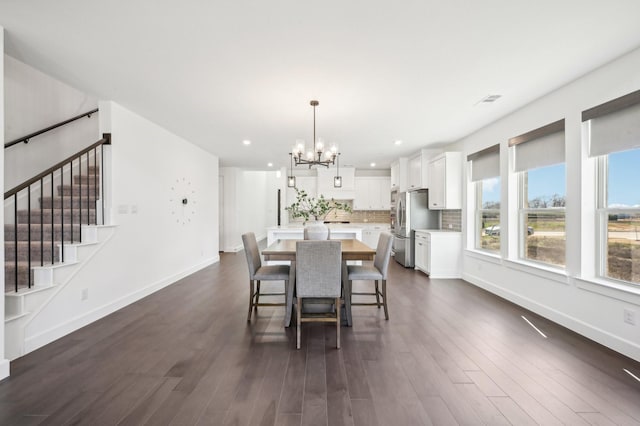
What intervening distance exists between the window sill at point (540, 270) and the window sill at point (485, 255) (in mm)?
199

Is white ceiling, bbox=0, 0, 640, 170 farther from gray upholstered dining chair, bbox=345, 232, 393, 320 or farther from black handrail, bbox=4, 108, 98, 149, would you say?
gray upholstered dining chair, bbox=345, 232, 393, 320

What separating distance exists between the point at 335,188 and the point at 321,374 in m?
6.45

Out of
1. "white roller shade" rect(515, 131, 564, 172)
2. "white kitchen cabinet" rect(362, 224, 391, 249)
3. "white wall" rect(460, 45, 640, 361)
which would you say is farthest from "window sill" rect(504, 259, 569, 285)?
"white kitchen cabinet" rect(362, 224, 391, 249)

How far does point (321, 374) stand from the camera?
2227 millimetres

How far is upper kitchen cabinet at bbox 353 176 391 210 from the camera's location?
8469mm

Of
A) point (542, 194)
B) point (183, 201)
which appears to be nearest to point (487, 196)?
point (542, 194)

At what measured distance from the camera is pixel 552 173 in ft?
11.6

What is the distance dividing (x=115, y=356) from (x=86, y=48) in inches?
101

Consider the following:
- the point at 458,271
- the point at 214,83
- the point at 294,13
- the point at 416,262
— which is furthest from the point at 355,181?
the point at 294,13

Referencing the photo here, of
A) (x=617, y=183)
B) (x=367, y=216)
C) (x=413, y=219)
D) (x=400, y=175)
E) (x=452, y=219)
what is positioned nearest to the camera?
(x=617, y=183)

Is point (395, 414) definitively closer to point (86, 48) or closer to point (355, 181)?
point (86, 48)

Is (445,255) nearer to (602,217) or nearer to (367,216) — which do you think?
(602,217)

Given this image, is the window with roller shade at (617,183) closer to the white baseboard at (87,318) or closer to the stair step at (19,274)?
the white baseboard at (87,318)

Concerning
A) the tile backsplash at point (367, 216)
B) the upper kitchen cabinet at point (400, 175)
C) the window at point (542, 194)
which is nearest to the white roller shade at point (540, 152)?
the window at point (542, 194)
